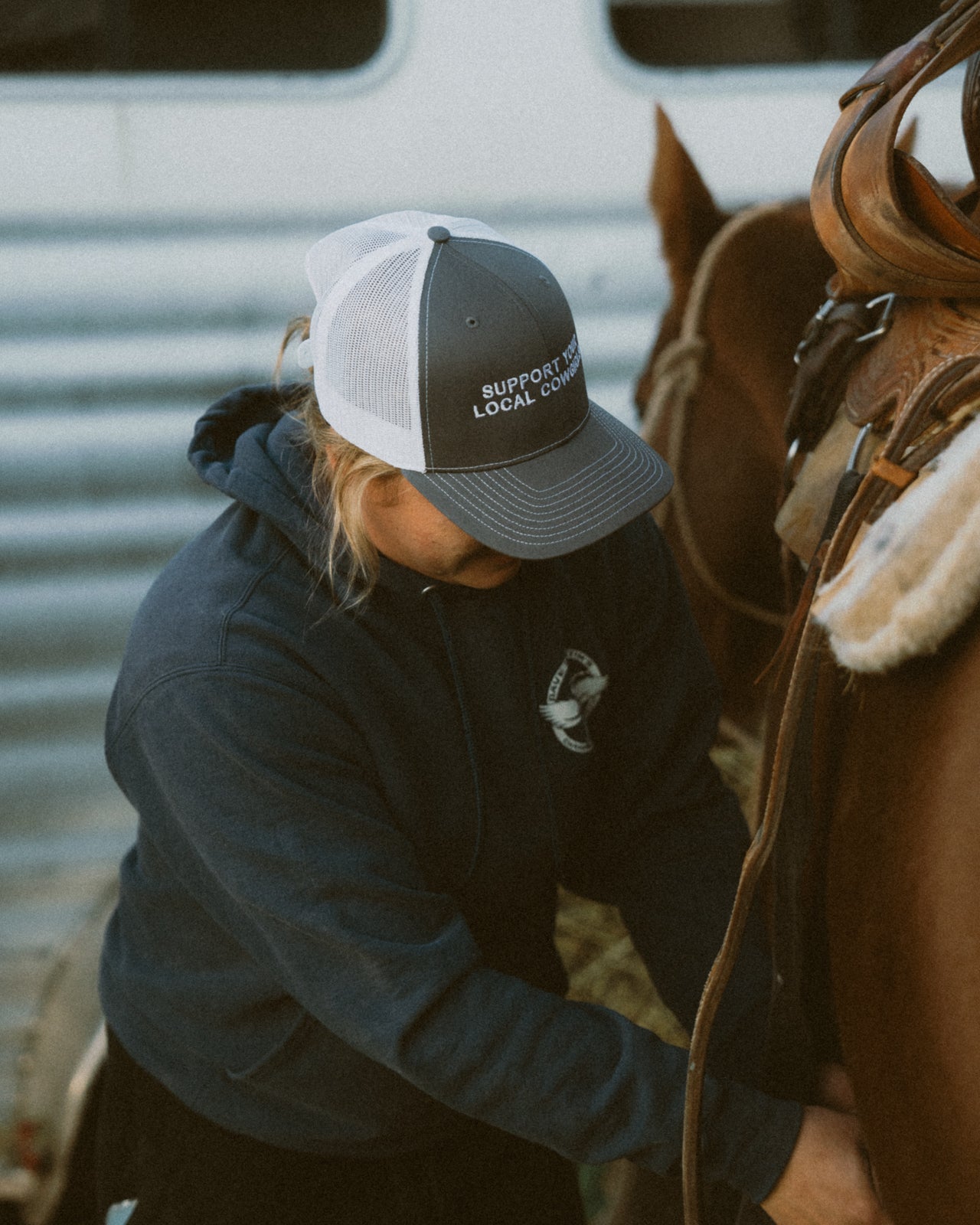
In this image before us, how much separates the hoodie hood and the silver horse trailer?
69 centimetres

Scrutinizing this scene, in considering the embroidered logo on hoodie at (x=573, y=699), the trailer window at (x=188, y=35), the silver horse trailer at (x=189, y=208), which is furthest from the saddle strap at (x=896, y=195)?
the trailer window at (x=188, y=35)

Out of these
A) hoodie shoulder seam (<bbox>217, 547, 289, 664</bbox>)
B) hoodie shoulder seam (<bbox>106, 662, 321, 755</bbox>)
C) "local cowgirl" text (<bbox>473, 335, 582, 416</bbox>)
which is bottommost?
hoodie shoulder seam (<bbox>106, 662, 321, 755</bbox>)

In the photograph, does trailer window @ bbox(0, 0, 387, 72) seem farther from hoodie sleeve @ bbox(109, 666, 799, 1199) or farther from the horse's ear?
hoodie sleeve @ bbox(109, 666, 799, 1199)

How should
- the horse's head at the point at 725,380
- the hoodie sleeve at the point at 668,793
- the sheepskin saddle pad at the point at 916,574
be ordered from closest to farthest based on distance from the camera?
the sheepskin saddle pad at the point at 916,574 < the hoodie sleeve at the point at 668,793 < the horse's head at the point at 725,380

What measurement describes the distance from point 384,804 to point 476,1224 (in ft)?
1.89

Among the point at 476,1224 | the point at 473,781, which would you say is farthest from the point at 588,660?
the point at 476,1224

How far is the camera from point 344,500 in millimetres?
991

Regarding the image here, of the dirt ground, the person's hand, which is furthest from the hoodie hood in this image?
the dirt ground

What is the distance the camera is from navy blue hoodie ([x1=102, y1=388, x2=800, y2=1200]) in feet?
3.04

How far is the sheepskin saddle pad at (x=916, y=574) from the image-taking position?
648mm

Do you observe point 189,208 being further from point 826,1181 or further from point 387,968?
point 826,1181

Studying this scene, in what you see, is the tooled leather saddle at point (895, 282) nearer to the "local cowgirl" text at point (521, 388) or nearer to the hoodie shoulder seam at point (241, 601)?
the "local cowgirl" text at point (521, 388)

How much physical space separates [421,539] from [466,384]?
0.50ft

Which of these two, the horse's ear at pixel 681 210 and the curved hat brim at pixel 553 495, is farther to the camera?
the horse's ear at pixel 681 210
